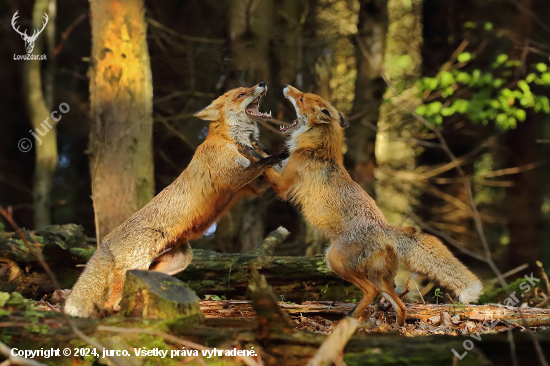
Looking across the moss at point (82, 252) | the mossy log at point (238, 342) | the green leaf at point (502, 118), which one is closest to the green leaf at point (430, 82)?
the green leaf at point (502, 118)

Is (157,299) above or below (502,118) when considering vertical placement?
below

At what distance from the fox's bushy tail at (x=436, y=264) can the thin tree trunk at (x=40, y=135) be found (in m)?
11.4

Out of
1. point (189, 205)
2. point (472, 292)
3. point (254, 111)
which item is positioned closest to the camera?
point (472, 292)

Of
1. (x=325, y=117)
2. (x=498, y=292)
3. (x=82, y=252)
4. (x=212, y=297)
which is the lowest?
(x=498, y=292)

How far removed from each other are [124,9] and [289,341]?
679 cm

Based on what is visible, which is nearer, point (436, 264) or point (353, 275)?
point (436, 264)

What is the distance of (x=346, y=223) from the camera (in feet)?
19.5

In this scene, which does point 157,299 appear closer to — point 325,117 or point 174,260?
point 174,260

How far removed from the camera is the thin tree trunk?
13.5 metres

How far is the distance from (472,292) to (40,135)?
12693mm

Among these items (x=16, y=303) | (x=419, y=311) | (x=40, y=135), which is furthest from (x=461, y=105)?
(x=40, y=135)

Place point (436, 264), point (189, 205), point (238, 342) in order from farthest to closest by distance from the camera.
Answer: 1. point (189, 205)
2. point (436, 264)
3. point (238, 342)

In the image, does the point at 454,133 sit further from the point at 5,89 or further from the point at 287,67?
the point at 5,89

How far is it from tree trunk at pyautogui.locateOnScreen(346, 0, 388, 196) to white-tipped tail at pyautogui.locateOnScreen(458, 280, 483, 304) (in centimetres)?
727
